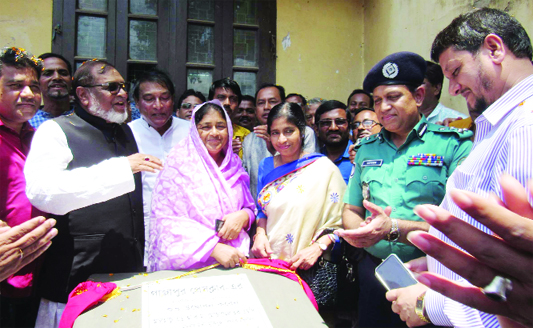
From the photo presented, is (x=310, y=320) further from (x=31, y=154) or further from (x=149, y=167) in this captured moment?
(x=31, y=154)

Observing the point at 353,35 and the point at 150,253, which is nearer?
the point at 150,253

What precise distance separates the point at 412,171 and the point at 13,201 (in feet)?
7.41

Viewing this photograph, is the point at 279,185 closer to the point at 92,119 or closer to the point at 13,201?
the point at 92,119

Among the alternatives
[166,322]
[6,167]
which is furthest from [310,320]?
[6,167]

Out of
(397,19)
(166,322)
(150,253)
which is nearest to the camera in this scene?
(166,322)

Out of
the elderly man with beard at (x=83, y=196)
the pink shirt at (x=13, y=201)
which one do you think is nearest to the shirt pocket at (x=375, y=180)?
the elderly man with beard at (x=83, y=196)

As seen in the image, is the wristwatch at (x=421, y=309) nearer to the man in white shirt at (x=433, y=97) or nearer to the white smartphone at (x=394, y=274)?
the white smartphone at (x=394, y=274)

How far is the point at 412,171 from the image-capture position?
186 centimetres

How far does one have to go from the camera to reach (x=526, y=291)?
60cm

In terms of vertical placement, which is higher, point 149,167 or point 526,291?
point 149,167

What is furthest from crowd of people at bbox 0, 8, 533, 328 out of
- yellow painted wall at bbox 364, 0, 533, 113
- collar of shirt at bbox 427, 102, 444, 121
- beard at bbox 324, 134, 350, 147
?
yellow painted wall at bbox 364, 0, 533, 113

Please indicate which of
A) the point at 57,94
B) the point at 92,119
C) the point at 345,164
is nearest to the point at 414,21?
the point at 345,164

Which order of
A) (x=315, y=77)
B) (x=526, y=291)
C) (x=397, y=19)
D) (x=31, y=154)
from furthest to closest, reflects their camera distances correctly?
(x=315, y=77) → (x=397, y=19) → (x=31, y=154) → (x=526, y=291)

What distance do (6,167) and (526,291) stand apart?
7.96 ft
